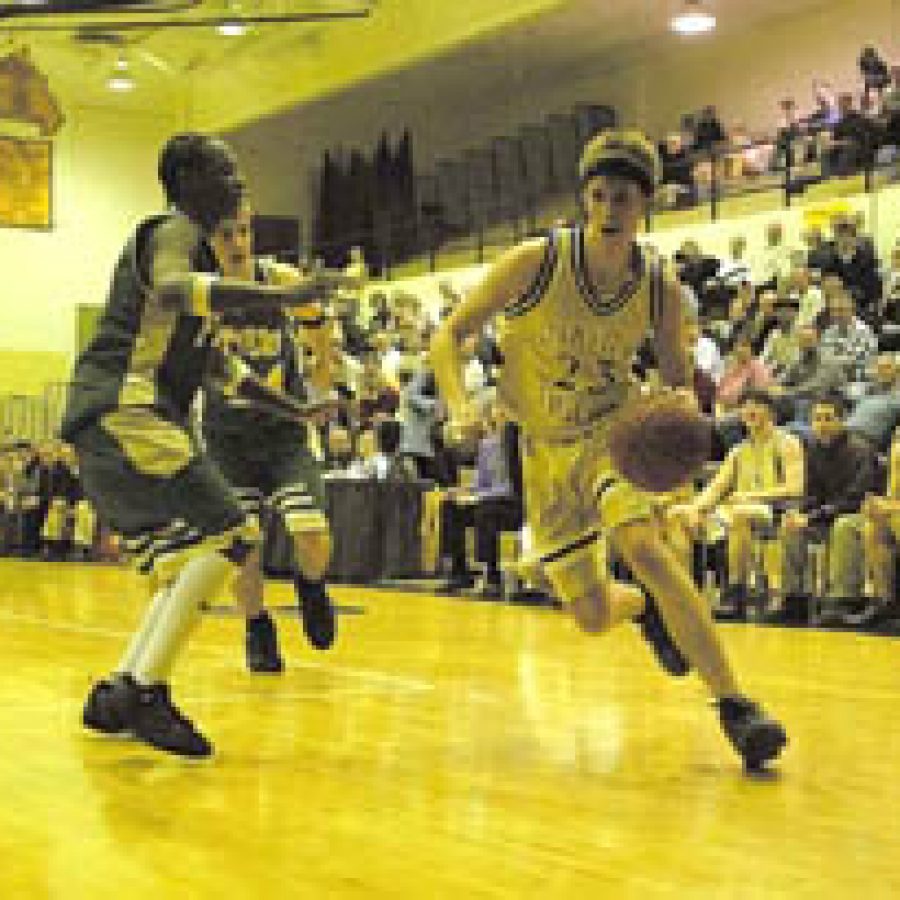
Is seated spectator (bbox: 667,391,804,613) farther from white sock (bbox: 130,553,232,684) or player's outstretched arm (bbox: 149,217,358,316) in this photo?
player's outstretched arm (bbox: 149,217,358,316)

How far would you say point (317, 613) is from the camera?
602cm

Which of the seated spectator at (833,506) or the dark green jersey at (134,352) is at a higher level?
the dark green jersey at (134,352)

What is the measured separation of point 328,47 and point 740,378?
12041 millimetres

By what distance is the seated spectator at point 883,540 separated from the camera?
884cm

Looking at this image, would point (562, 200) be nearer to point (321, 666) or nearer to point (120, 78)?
point (120, 78)

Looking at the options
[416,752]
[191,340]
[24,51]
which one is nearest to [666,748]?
[416,752]

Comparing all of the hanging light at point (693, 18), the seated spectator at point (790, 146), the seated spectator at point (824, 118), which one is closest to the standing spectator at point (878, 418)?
the seated spectator at point (824, 118)

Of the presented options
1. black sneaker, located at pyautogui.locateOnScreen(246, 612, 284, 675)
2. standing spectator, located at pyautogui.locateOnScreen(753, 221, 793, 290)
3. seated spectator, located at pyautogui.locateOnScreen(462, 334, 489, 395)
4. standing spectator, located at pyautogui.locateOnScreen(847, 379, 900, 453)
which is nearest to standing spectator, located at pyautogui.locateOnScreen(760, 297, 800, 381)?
standing spectator, located at pyautogui.locateOnScreen(753, 221, 793, 290)

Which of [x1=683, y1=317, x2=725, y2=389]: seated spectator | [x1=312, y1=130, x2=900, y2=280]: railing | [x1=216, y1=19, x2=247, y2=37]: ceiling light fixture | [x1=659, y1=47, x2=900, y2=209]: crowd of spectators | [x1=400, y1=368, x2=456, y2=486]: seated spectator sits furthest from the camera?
[x1=216, y1=19, x2=247, y2=37]: ceiling light fixture

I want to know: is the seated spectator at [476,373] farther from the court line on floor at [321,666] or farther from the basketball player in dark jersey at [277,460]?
the basketball player in dark jersey at [277,460]

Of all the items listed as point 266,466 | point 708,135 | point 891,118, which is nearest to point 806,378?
point 891,118

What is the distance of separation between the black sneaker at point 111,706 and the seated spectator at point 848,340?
6.91m

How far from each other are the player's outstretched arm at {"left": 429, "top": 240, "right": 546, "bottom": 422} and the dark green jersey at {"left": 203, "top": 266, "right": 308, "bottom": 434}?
119 cm

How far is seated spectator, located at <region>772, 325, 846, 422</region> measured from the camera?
1053cm
